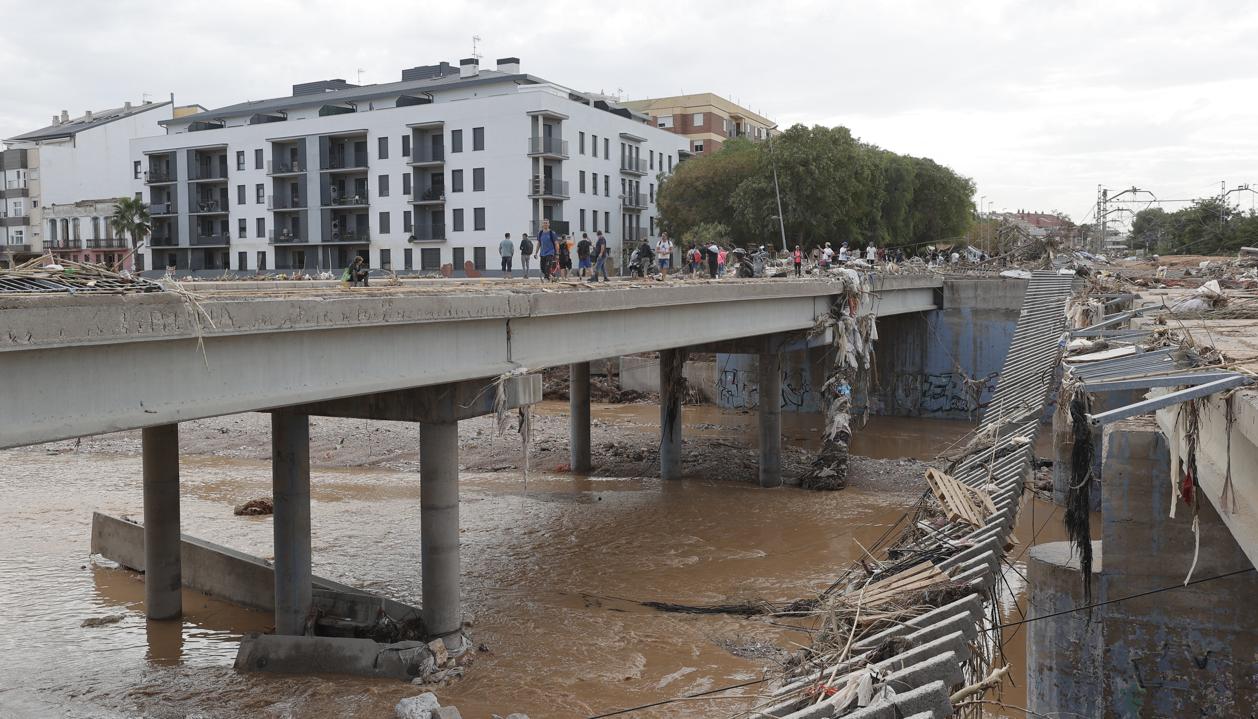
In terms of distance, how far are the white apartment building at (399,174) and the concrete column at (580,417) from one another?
1375 inches

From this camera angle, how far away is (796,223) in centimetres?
6153

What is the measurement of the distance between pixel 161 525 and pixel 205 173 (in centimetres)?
6434

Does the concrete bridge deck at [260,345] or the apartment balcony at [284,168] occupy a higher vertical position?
the apartment balcony at [284,168]

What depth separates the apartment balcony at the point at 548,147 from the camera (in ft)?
209

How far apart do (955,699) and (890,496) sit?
Result: 23.7 metres

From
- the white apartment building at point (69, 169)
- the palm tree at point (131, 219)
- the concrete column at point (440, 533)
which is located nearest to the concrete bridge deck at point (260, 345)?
the concrete column at point (440, 533)

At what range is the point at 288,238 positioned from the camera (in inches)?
2832

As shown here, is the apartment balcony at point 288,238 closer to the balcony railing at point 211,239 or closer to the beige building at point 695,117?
the balcony railing at point 211,239

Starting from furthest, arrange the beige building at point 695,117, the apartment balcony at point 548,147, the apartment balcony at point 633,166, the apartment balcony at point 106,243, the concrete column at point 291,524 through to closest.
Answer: the beige building at point 695,117
the apartment balcony at point 633,166
the apartment balcony at point 106,243
the apartment balcony at point 548,147
the concrete column at point 291,524

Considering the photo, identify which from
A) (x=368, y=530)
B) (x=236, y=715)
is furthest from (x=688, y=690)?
(x=368, y=530)

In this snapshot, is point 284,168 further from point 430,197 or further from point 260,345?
point 260,345

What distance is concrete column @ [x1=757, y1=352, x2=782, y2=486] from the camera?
98.4ft

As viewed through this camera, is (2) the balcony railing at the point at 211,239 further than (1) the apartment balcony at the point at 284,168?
Yes

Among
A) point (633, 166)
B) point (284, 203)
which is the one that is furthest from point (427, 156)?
point (633, 166)
